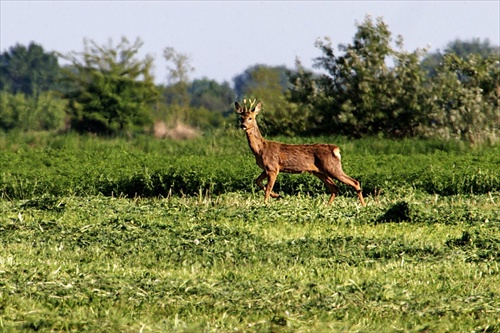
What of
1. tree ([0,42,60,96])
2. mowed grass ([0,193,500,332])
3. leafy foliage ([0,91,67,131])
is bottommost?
mowed grass ([0,193,500,332])

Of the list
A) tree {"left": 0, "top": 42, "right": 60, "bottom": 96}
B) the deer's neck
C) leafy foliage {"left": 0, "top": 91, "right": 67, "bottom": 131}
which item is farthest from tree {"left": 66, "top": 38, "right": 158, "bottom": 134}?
tree {"left": 0, "top": 42, "right": 60, "bottom": 96}

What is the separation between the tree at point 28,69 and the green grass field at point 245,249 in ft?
268

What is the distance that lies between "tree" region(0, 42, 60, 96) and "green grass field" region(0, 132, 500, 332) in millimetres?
81588

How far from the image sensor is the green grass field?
23.8 ft

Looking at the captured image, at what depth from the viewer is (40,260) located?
971 centimetres

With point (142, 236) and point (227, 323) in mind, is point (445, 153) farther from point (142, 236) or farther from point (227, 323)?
point (227, 323)

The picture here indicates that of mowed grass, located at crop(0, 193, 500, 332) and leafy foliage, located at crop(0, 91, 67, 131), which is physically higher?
leafy foliage, located at crop(0, 91, 67, 131)

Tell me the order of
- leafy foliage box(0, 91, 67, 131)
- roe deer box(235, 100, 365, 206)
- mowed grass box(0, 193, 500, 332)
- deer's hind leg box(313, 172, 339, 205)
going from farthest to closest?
1. leafy foliage box(0, 91, 67, 131)
2. deer's hind leg box(313, 172, 339, 205)
3. roe deer box(235, 100, 365, 206)
4. mowed grass box(0, 193, 500, 332)

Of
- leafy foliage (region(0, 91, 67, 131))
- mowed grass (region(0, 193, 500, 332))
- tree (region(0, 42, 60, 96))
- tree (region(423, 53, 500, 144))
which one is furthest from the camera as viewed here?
tree (region(0, 42, 60, 96))

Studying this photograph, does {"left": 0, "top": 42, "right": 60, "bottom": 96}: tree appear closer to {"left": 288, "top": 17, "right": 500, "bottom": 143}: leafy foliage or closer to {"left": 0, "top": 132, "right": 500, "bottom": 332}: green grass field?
{"left": 288, "top": 17, "right": 500, "bottom": 143}: leafy foliage

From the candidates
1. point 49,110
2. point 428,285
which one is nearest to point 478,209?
point 428,285

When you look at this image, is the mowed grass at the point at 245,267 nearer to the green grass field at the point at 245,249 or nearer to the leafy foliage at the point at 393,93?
the green grass field at the point at 245,249

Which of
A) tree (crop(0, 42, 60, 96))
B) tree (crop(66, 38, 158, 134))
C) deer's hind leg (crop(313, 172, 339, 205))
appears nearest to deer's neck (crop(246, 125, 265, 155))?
deer's hind leg (crop(313, 172, 339, 205))

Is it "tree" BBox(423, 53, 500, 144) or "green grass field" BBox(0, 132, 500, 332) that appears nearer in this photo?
"green grass field" BBox(0, 132, 500, 332)
